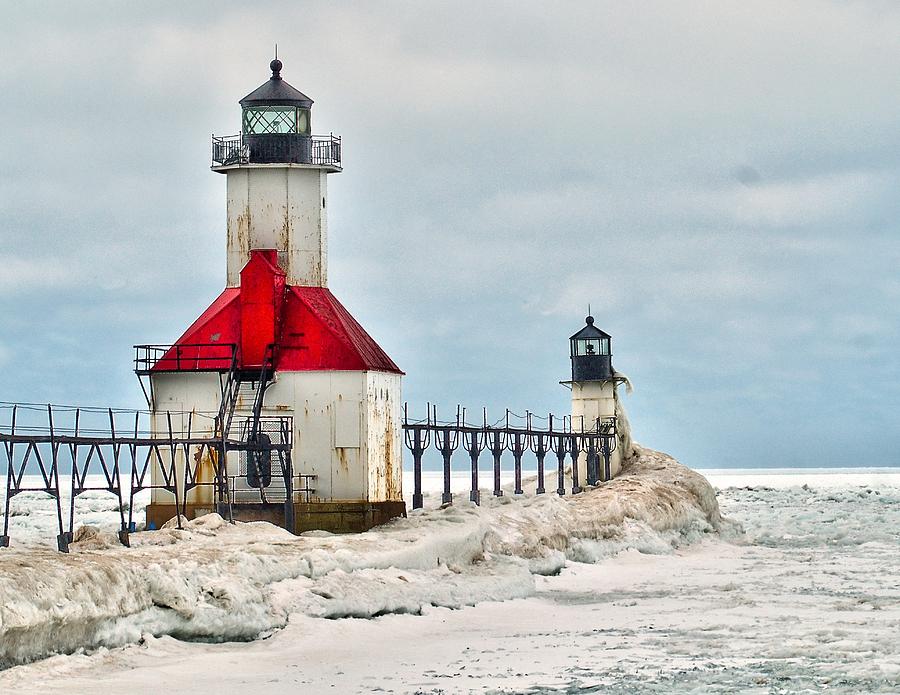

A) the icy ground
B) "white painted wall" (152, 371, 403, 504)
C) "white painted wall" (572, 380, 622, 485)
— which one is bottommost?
the icy ground

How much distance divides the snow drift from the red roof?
4.21 meters

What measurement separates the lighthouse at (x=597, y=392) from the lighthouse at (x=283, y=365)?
Result: 1957cm

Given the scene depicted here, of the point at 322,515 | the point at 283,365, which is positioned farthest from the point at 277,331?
the point at 322,515

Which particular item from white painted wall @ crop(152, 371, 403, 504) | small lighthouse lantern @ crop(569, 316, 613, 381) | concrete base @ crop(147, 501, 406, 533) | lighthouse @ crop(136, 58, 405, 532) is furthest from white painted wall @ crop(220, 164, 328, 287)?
small lighthouse lantern @ crop(569, 316, 613, 381)

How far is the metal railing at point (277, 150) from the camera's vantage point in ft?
122

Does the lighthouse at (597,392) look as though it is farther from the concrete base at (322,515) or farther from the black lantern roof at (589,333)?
the concrete base at (322,515)

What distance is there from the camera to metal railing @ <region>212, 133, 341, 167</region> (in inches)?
1462

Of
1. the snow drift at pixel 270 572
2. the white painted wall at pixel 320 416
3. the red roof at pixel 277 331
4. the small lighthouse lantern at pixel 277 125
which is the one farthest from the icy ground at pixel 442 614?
the small lighthouse lantern at pixel 277 125

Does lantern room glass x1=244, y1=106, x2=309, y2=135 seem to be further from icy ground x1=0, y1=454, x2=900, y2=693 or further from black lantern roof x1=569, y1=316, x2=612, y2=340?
black lantern roof x1=569, y1=316, x2=612, y2=340

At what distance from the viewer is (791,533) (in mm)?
49969

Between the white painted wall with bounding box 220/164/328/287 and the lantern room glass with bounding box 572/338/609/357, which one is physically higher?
the white painted wall with bounding box 220/164/328/287

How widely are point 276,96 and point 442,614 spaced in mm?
16133

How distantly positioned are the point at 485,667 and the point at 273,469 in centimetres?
1536

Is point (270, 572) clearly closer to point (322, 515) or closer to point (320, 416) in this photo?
point (322, 515)
